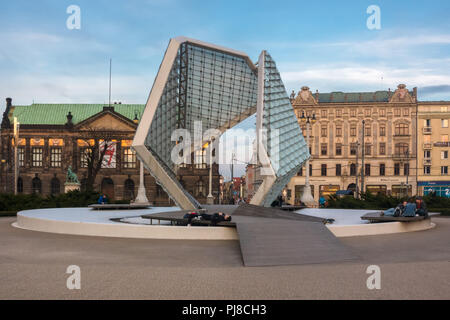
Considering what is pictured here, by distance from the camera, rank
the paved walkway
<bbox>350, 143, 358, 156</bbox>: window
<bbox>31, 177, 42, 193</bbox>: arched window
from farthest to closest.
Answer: <bbox>31, 177, 42, 193</bbox>: arched window < <bbox>350, 143, 358, 156</bbox>: window < the paved walkway

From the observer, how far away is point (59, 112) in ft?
320

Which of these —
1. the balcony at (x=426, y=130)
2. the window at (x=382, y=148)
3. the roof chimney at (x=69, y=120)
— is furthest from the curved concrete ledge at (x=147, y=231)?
the roof chimney at (x=69, y=120)

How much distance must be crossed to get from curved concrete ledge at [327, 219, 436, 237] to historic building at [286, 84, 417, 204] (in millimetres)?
65993

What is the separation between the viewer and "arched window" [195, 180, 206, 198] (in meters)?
92.7

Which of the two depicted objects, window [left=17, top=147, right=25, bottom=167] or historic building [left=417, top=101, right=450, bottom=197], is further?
window [left=17, top=147, right=25, bottom=167]

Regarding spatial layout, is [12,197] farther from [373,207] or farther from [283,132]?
[373,207]

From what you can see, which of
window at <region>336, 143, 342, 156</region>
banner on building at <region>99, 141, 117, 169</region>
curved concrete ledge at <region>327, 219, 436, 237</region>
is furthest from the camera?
banner on building at <region>99, 141, 117, 169</region>

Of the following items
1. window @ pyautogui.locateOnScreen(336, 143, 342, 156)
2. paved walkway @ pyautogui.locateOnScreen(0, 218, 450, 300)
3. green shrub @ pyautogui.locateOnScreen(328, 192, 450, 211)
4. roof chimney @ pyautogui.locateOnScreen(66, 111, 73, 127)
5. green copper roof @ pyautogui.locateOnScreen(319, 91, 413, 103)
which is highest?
green copper roof @ pyautogui.locateOnScreen(319, 91, 413, 103)

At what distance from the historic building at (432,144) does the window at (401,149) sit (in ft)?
7.32

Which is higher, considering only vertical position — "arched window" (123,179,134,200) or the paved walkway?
the paved walkway

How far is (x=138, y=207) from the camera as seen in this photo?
114ft

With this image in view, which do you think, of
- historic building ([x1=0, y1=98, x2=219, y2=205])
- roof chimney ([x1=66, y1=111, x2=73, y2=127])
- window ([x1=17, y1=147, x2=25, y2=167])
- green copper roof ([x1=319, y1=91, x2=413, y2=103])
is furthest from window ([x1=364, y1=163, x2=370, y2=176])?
window ([x1=17, y1=147, x2=25, y2=167])

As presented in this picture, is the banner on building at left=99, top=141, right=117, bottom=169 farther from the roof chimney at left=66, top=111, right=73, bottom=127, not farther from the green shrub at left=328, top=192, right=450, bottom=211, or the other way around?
the green shrub at left=328, top=192, right=450, bottom=211

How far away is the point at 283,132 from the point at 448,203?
62.4ft
